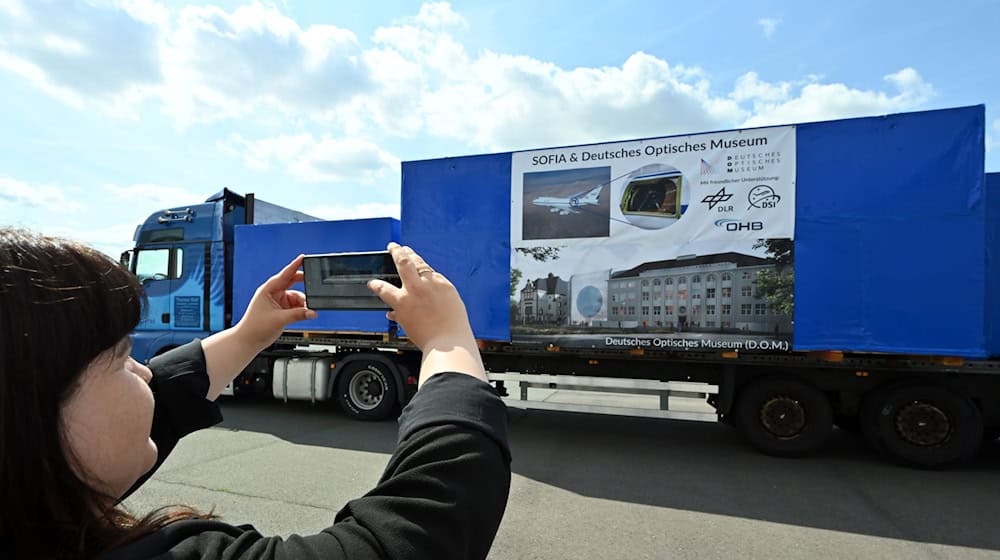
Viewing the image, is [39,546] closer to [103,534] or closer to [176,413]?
[103,534]

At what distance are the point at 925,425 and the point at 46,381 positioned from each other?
736 centimetres

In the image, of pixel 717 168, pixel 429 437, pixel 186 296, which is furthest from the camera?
pixel 186 296

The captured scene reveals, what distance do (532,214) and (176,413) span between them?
536 centimetres

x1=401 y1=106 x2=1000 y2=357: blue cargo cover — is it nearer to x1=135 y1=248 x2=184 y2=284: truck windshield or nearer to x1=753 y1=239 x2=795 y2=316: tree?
x1=753 y1=239 x2=795 y2=316: tree

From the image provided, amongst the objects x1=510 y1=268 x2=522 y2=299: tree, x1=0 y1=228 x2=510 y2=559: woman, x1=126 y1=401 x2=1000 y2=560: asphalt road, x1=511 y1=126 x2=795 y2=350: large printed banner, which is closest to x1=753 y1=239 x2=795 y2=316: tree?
x1=511 y1=126 x2=795 y2=350: large printed banner

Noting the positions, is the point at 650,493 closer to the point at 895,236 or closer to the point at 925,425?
the point at 925,425

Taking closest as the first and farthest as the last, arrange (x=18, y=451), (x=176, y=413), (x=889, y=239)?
(x=18, y=451)
(x=176, y=413)
(x=889, y=239)

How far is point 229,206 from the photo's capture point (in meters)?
8.59

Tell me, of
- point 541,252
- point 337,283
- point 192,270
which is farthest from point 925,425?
point 192,270

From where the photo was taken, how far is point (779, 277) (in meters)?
5.44

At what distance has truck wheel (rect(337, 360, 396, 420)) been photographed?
752cm

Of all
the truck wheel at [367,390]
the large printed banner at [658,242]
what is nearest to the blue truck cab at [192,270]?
the truck wheel at [367,390]

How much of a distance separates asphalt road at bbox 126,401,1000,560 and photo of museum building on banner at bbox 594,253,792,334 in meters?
1.63

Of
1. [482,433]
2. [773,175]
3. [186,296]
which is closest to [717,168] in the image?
[773,175]
